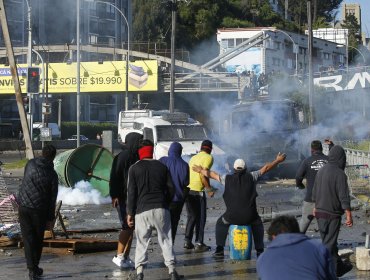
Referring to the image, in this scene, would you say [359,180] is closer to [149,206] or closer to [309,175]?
[309,175]

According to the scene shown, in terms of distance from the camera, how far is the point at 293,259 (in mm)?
5855

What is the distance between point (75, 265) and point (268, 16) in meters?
93.8

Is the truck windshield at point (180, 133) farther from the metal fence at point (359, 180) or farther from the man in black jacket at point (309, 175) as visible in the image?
the man in black jacket at point (309, 175)

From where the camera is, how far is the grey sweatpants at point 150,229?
10.7 m

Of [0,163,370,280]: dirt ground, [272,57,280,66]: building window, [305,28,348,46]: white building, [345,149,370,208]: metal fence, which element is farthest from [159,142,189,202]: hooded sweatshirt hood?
[305,28,348,46]: white building

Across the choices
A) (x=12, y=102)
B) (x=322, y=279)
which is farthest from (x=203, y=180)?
(x=12, y=102)

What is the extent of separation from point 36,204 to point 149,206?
1406mm

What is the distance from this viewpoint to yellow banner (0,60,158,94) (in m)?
67.3

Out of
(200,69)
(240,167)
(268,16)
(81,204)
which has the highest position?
(268,16)

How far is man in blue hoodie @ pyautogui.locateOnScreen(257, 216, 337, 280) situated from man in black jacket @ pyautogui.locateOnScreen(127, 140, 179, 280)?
15.8ft

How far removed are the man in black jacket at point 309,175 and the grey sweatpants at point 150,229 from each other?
7.78 ft

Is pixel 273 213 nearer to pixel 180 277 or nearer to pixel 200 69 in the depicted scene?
pixel 180 277

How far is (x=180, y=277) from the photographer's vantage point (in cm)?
1149

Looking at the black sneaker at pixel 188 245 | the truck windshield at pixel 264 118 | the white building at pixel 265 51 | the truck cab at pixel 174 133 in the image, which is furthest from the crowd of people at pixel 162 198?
the white building at pixel 265 51
